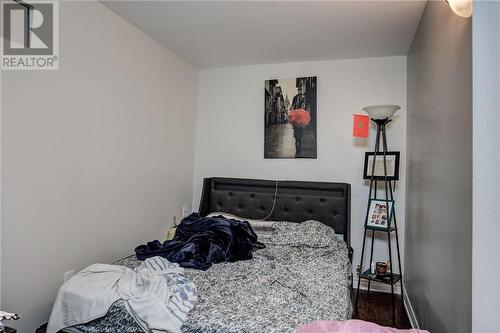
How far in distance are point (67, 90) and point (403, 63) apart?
3.03 m

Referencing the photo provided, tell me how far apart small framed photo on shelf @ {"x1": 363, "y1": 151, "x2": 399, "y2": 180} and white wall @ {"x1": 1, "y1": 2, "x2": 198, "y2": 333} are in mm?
2020

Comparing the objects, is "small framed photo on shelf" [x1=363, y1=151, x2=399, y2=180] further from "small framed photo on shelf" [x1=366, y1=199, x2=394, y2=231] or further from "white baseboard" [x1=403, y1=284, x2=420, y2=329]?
"white baseboard" [x1=403, y1=284, x2=420, y2=329]

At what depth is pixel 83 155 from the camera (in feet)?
7.07

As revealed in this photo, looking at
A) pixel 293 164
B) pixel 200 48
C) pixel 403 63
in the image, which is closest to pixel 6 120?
pixel 200 48

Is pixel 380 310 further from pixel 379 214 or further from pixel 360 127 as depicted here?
pixel 360 127

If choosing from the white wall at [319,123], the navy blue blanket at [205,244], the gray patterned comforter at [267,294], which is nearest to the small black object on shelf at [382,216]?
the white wall at [319,123]

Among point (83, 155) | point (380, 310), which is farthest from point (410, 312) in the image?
point (83, 155)

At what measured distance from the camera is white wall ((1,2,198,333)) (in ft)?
5.67

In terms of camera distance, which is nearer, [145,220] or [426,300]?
[426,300]

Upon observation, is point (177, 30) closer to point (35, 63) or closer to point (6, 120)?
point (35, 63)

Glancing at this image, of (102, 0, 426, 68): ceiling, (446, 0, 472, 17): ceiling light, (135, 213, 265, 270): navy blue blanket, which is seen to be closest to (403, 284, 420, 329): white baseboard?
(135, 213, 265, 270): navy blue blanket

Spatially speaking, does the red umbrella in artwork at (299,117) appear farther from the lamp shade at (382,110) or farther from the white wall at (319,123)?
the lamp shade at (382,110)

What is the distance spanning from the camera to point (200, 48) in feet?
10.1

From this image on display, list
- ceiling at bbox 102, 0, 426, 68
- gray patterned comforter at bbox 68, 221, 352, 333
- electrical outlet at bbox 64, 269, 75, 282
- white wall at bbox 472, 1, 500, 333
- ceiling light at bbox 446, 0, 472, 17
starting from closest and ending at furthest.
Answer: white wall at bbox 472, 1, 500, 333, ceiling light at bbox 446, 0, 472, 17, gray patterned comforter at bbox 68, 221, 352, 333, electrical outlet at bbox 64, 269, 75, 282, ceiling at bbox 102, 0, 426, 68
